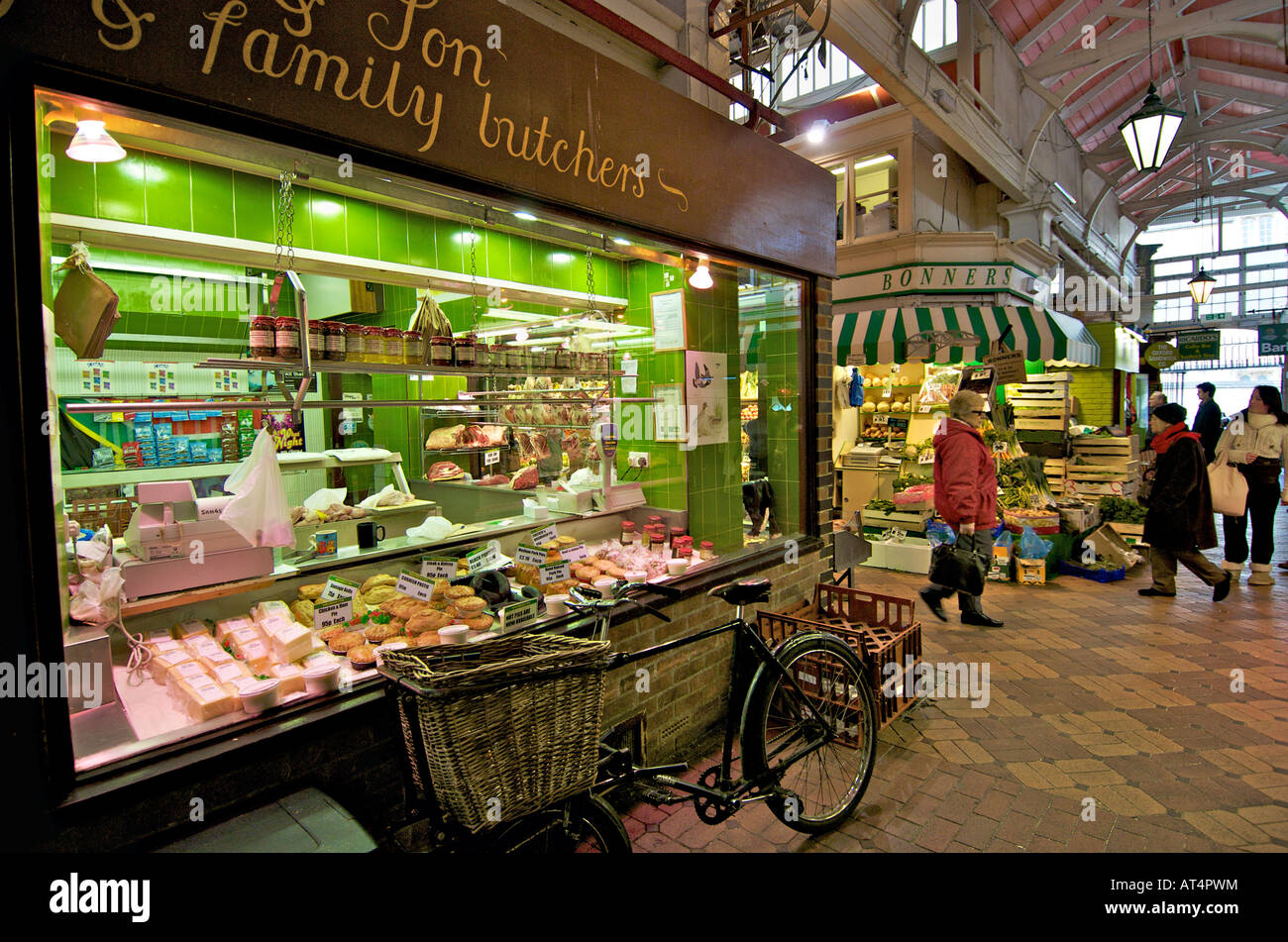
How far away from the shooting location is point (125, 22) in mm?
1919

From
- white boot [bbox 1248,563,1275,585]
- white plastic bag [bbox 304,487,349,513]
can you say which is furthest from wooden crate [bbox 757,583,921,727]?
white boot [bbox 1248,563,1275,585]

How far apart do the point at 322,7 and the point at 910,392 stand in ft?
35.8

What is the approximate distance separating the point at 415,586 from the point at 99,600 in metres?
1.24

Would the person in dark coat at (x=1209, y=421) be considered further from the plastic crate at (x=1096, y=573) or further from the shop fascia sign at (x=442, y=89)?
the shop fascia sign at (x=442, y=89)

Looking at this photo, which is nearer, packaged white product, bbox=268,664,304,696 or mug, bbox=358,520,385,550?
packaged white product, bbox=268,664,304,696

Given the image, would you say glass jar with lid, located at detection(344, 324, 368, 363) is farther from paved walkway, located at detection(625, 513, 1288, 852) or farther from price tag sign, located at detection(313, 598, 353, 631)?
paved walkway, located at detection(625, 513, 1288, 852)

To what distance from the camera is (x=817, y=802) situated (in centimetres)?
352

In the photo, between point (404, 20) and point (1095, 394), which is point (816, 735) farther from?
point (1095, 394)

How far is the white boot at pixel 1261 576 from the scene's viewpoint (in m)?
7.63

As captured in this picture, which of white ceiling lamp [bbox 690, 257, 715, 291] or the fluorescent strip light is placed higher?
the fluorescent strip light

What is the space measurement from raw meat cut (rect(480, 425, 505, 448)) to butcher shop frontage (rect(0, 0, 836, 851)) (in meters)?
0.03

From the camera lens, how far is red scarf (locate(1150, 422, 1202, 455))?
688 centimetres

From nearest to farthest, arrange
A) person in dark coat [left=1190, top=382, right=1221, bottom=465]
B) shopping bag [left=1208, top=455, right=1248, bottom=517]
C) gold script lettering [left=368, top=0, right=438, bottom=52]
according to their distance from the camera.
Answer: gold script lettering [left=368, top=0, right=438, bottom=52], shopping bag [left=1208, top=455, right=1248, bottom=517], person in dark coat [left=1190, top=382, right=1221, bottom=465]

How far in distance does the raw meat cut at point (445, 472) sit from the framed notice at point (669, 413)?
7.27 feet
